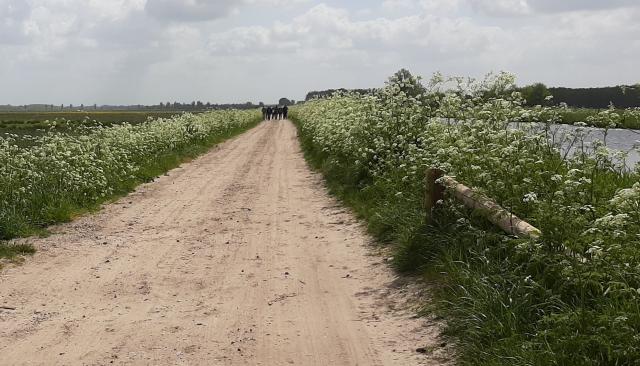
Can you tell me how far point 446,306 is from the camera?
6.13 m

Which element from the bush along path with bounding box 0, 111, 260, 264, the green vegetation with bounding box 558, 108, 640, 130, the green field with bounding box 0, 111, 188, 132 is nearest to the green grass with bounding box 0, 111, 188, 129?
the green field with bounding box 0, 111, 188, 132

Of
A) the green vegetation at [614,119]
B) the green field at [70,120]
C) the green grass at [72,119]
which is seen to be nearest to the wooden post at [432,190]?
the green vegetation at [614,119]

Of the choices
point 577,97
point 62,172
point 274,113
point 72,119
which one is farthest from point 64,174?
point 274,113

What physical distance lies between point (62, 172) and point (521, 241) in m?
9.66

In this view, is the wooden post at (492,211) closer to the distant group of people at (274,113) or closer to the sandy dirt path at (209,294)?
the sandy dirt path at (209,294)

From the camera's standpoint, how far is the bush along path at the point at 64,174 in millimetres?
10719

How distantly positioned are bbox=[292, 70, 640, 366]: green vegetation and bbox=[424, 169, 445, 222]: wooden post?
12cm

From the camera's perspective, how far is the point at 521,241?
18.0 ft

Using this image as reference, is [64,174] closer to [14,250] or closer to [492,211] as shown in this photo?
[14,250]

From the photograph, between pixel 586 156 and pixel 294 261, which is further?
pixel 294 261

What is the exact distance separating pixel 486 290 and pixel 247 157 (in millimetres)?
20914

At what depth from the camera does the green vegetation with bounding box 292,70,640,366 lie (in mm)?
4309

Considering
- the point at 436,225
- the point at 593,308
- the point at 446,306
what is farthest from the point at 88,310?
the point at 593,308

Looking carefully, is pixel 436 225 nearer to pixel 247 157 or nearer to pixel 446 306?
pixel 446 306
